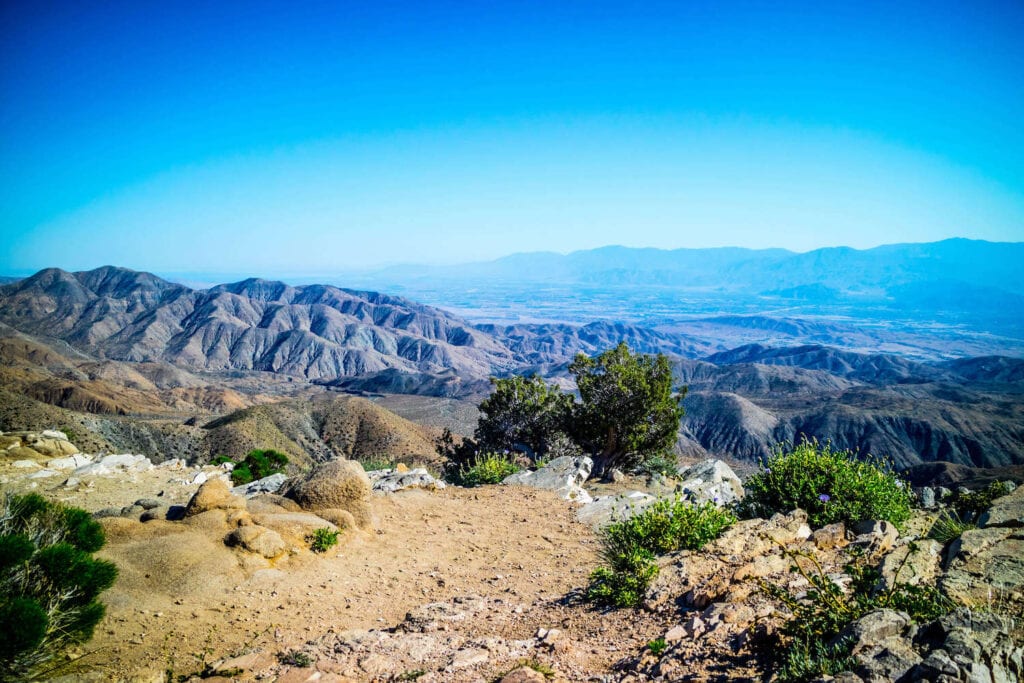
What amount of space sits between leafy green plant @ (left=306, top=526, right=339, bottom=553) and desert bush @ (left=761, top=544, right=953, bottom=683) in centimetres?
756

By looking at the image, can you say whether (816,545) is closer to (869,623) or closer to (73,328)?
(869,623)

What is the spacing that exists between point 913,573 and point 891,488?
149 inches

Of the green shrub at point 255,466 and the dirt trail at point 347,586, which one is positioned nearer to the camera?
the dirt trail at point 347,586

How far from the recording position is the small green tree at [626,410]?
1997 cm

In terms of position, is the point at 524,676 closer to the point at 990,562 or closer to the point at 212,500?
the point at 990,562

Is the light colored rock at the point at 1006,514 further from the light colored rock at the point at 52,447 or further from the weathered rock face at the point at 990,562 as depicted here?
the light colored rock at the point at 52,447

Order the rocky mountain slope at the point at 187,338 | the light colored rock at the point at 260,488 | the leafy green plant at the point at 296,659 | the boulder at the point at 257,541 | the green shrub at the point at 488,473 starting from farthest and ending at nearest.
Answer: the rocky mountain slope at the point at 187,338, the green shrub at the point at 488,473, the light colored rock at the point at 260,488, the boulder at the point at 257,541, the leafy green plant at the point at 296,659

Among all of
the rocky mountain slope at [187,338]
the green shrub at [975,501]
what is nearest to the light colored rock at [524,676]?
the green shrub at [975,501]

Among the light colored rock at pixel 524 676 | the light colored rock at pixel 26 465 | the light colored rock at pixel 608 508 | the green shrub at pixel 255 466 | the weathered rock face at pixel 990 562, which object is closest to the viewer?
the weathered rock face at pixel 990 562

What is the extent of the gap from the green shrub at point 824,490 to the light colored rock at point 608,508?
8.95ft

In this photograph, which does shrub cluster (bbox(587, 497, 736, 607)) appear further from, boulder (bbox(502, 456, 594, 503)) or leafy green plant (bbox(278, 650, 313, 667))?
boulder (bbox(502, 456, 594, 503))

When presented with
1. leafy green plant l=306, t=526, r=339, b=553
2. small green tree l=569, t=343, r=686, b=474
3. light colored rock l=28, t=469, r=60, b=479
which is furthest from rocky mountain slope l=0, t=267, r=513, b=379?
leafy green plant l=306, t=526, r=339, b=553

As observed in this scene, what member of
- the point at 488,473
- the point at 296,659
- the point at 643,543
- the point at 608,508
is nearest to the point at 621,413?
the point at 488,473

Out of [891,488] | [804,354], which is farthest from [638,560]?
[804,354]
